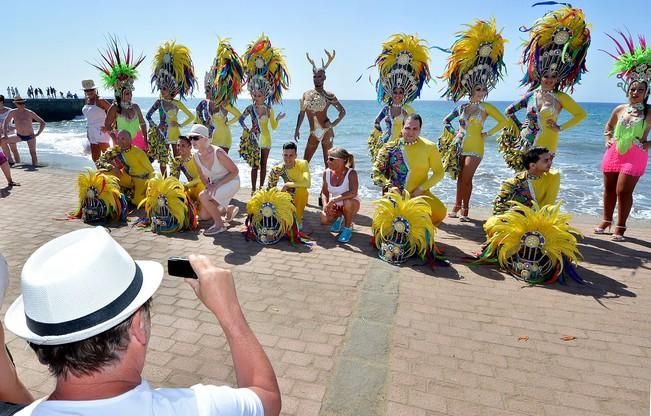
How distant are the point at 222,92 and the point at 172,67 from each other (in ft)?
3.10

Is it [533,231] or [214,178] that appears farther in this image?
[214,178]

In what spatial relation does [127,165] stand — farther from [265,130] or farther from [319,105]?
[319,105]

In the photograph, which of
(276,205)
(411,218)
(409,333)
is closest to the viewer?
(409,333)

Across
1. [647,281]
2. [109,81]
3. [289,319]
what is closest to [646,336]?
[647,281]

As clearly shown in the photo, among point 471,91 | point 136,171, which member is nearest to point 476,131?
point 471,91

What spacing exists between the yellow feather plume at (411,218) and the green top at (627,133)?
2.73 metres

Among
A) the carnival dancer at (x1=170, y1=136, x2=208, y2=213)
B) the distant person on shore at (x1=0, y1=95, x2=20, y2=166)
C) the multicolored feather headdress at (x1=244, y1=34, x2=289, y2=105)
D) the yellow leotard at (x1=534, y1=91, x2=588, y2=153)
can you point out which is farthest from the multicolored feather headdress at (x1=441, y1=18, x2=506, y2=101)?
the distant person on shore at (x1=0, y1=95, x2=20, y2=166)

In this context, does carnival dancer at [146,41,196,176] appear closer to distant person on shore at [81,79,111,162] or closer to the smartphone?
distant person on shore at [81,79,111,162]

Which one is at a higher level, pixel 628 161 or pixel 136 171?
pixel 628 161

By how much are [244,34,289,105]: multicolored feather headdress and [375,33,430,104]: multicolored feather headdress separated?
186 centimetres

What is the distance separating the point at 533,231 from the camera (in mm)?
3992

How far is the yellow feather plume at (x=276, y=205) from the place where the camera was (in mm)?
4887

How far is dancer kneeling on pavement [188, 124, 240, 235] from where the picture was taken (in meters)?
5.32

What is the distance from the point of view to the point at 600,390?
98.9 inches
